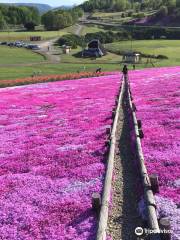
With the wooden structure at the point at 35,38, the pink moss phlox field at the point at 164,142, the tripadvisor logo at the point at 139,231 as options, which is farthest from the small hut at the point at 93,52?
the tripadvisor logo at the point at 139,231

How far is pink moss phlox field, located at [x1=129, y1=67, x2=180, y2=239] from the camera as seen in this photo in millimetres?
15453

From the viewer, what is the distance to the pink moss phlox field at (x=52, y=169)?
575 inches

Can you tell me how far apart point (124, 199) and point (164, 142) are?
7.61 meters

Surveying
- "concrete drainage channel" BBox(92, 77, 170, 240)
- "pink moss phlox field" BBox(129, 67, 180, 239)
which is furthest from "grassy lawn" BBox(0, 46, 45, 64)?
"concrete drainage channel" BBox(92, 77, 170, 240)

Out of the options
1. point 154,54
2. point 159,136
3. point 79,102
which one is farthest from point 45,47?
point 159,136

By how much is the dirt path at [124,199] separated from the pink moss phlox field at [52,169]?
644 millimetres

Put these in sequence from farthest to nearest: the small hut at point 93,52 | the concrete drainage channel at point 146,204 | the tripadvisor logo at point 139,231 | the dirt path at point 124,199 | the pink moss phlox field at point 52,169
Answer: the small hut at point 93,52 < the pink moss phlox field at point 52,169 < the dirt path at point 124,199 < the concrete drainage channel at point 146,204 < the tripadvisor logo at point 139,231

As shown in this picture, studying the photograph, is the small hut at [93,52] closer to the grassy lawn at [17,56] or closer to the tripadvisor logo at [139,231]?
the grassy lawn at [17,56]

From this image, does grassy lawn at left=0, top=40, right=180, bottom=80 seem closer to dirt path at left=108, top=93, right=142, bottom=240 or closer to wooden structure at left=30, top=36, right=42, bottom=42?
wooden structure at left=30, top=36, right=42, bottom=42

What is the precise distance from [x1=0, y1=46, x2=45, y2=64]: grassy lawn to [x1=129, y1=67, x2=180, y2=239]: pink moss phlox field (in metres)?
73.1

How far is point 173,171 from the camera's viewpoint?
18.5 meters

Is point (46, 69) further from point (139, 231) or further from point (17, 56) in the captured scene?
point (139, 231)

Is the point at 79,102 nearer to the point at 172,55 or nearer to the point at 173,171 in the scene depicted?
the point at 173,171

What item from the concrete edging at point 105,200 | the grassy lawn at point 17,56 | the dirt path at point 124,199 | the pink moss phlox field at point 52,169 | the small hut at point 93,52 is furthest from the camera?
the small hut at point 93,52
